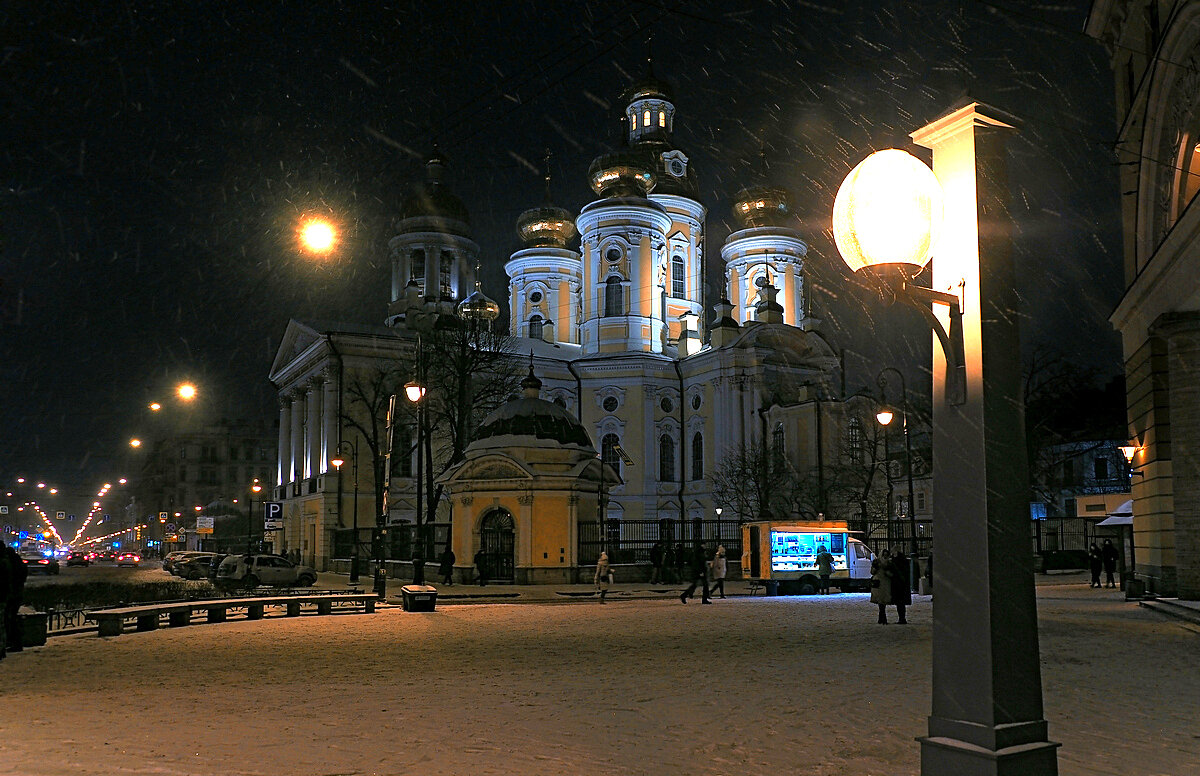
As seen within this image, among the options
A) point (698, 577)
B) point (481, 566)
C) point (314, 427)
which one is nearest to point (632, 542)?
point (481, 566)

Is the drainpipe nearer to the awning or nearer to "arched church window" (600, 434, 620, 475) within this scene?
"arched church window" (600, 434, 620, 475)

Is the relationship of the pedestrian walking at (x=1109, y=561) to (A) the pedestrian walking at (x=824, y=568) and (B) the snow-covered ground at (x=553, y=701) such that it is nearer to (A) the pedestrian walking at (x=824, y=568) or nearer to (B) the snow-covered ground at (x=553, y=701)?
(A) the pedestrian walking at (x=824, y=568)

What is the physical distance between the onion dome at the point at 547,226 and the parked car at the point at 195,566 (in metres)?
37.2

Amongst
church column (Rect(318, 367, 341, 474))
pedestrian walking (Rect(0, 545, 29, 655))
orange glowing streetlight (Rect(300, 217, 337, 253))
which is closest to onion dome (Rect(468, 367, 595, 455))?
orange glowing streetlight (Rect(300, 217, 337, 253))

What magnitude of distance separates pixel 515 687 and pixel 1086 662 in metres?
7.07

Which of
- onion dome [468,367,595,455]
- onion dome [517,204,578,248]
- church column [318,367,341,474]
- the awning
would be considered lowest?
the awning

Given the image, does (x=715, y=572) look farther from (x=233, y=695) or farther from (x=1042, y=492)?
(x=1042, y=492)

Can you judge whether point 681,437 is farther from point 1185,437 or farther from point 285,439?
point 1185,437

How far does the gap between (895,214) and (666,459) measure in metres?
63.0

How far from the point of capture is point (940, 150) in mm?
4773

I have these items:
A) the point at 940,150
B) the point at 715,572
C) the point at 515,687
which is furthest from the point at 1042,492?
the point at 940,150

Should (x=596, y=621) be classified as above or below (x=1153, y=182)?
below

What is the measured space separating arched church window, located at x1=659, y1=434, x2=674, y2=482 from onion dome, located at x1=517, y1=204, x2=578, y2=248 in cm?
1824

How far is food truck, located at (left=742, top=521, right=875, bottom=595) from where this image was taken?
100ft
